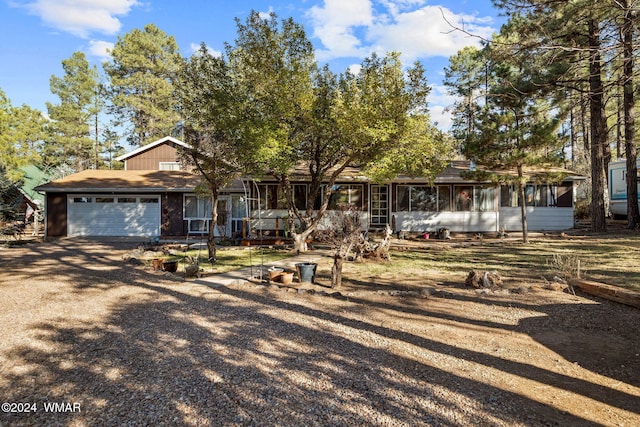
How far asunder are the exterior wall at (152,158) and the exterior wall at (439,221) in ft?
46.6

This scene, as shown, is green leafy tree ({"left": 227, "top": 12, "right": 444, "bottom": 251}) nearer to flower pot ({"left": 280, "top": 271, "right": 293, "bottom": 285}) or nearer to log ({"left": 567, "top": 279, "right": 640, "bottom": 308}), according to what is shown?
flower pot ({"left": 280, "top": 271, "right": 293, "bottom": 285})

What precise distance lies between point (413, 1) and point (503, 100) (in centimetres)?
573

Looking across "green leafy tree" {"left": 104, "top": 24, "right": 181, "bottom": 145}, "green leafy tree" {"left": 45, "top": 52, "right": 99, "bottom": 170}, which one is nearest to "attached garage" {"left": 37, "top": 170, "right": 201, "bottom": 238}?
"green leafy tree" {"left": 104, "top": 24, "right": 181, "bottom": 145}

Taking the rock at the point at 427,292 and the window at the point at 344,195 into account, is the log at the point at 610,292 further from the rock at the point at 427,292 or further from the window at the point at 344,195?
the window at the point at 344,195

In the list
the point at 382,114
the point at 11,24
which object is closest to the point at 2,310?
the point at 382,114

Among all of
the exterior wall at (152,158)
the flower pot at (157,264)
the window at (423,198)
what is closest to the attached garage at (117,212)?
the exterior wall at (152,158)

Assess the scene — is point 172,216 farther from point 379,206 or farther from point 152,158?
point 379,206

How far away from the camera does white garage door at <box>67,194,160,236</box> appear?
17.8m

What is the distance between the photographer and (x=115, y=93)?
34656 mm

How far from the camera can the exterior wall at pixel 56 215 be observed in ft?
57.6

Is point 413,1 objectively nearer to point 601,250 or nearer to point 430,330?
point 430,330

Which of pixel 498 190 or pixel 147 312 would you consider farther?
pixel 498 190

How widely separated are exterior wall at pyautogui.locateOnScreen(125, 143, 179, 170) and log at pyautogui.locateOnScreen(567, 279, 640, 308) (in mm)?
21107

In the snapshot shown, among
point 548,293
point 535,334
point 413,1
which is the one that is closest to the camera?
point 535,334
